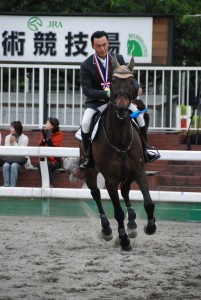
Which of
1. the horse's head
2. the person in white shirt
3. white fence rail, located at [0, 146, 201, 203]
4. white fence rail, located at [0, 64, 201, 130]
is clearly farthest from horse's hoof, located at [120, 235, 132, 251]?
white fence rail, located at [0, 64, 201, 130]

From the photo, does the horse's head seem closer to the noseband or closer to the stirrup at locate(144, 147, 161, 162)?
the noseband

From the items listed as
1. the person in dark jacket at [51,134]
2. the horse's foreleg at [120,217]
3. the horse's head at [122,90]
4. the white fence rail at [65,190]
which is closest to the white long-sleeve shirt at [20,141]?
the person in dark jacket at [51,134]

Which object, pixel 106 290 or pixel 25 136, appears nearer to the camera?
pixel 106 290

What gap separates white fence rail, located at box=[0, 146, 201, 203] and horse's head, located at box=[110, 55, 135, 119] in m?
4.57

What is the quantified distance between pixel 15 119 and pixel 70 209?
3.95 metres

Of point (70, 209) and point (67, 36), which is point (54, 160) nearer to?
point (70, 209)

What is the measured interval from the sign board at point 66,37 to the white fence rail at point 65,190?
3.86 meters

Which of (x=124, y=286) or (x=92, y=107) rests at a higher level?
(x=92, y=107)

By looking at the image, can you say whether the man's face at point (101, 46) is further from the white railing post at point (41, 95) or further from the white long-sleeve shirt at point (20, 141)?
the white railing post at point (41, 95)

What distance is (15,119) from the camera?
19.4 m

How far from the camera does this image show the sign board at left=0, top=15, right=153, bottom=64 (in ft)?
62.3

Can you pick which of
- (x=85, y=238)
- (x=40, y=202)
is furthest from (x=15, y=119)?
(x=85, y=238)

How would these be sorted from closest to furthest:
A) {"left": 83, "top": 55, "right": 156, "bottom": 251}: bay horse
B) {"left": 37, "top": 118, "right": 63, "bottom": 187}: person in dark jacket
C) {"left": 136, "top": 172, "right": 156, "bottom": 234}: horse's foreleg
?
1. {"left": 83, "top": 55, "right": 156, "bottom": 251}: bay horse
2. {"left": 136, "top": 172, "right": 156, "bottom": 234}: horse's foreleg
3. {"left": 37, "top": 118, "right": 63, "bottom": 187}: person in dark jacket

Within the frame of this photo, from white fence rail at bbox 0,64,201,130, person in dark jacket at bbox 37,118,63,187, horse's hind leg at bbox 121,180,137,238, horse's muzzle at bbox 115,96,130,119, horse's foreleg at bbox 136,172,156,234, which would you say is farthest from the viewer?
white fence rail at bbox 0,64,201,130
